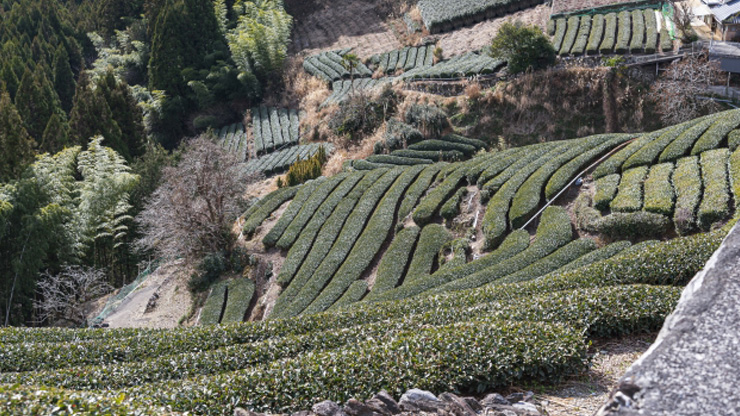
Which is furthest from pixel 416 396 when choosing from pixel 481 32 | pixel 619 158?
pixel 481 32

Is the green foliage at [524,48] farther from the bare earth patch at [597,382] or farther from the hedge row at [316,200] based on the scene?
the bare earth patch at [597,382]

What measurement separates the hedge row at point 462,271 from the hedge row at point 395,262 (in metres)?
1.05

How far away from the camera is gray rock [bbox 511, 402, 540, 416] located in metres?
9.41

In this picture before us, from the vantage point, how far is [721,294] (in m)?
6.68

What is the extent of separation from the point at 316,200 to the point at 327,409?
23052mm

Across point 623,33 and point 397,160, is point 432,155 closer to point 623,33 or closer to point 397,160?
point 397,160

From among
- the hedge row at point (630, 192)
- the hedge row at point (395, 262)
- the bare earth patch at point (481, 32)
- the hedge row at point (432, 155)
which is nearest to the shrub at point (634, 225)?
the hedge row at point (630, 192)

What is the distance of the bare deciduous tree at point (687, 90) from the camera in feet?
106

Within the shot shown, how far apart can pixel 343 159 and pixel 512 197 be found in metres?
17.1

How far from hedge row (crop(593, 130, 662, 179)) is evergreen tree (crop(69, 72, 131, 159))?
113ft

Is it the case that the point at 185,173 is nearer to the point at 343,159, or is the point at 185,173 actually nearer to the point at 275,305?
the point at 275,305

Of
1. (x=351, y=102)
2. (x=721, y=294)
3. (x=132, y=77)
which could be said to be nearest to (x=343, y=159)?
(x=351, y=102)

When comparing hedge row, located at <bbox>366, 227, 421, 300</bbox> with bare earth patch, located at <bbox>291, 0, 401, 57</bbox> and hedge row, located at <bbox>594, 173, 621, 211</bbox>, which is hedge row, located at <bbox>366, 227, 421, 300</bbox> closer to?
hedge row, located at <bbox>594, 173, 621, 211</bbox>

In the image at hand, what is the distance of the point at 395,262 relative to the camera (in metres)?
25.0
